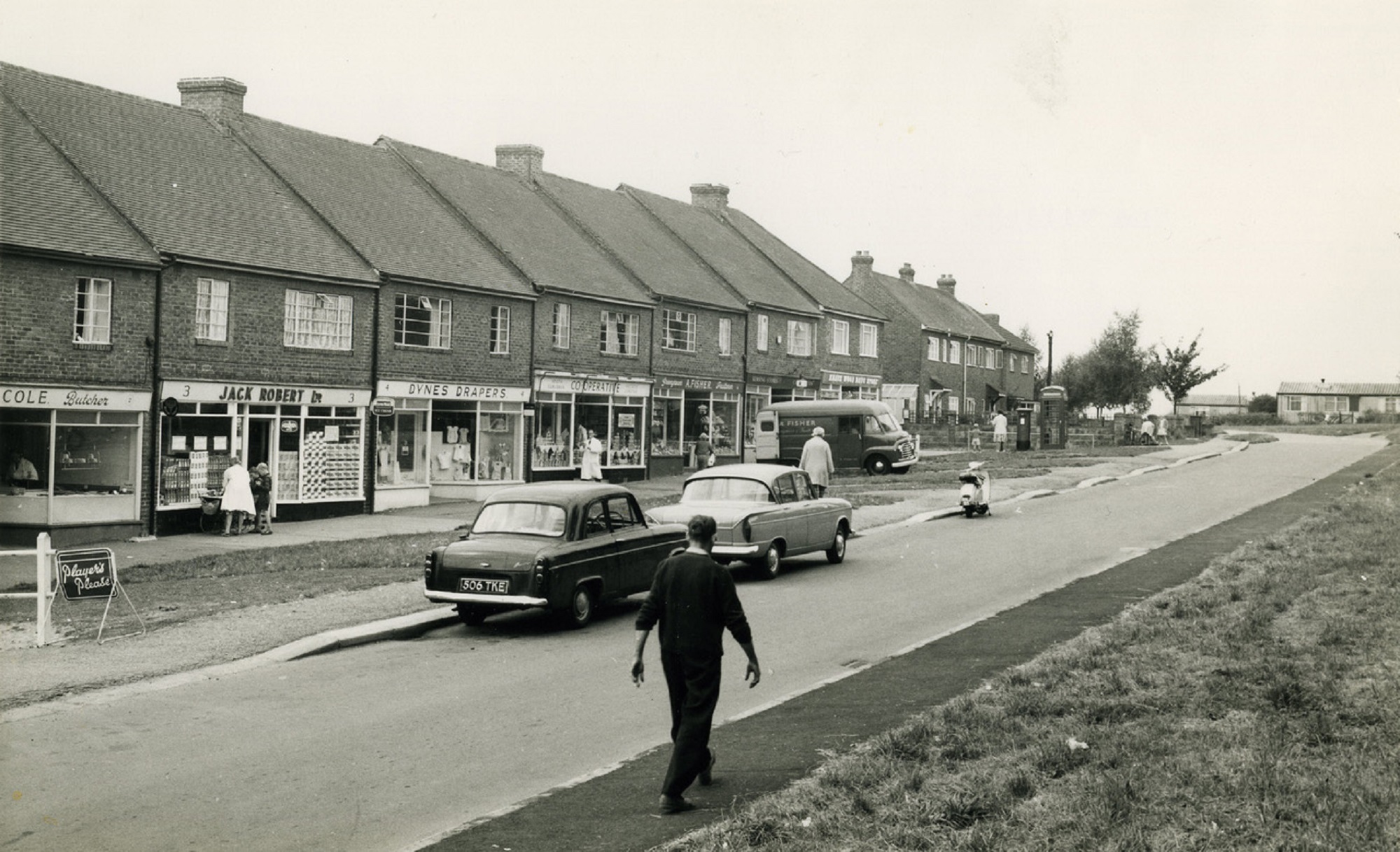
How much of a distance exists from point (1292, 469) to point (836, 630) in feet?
91.8

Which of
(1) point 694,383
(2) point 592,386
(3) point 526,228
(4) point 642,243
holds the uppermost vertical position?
(4) point 642,243

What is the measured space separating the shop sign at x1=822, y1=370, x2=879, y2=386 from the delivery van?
9.40 m

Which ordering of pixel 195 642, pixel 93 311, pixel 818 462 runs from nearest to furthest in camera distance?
pixel 195 642 < pixel 93 311 < pixel 818 462

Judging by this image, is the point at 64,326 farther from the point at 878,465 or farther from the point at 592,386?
the point at 878,465

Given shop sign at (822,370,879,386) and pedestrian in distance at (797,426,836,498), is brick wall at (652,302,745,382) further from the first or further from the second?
pedestrian in distance at (797,426,836,498)

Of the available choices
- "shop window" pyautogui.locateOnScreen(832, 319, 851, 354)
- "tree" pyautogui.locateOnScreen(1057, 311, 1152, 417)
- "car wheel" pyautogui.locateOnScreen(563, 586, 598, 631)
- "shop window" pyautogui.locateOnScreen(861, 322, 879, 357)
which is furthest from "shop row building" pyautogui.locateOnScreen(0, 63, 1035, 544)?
"tree" pyautogui.locateOnScreen(1057, 311, 1152, 417)

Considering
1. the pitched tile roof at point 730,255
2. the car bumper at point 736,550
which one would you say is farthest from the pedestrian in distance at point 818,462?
the pitched tile roof at point 730,255

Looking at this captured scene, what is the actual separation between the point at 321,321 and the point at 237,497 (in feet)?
16.8

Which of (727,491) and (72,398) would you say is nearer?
(727,491)

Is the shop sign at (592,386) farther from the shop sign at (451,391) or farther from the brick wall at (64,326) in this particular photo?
the brick wall at (64,326)

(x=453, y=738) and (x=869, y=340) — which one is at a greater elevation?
(x=869, y=340)

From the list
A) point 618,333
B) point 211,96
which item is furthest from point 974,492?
point 211,96

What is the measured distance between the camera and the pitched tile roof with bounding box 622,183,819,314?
4675cm

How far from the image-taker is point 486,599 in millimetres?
13492
